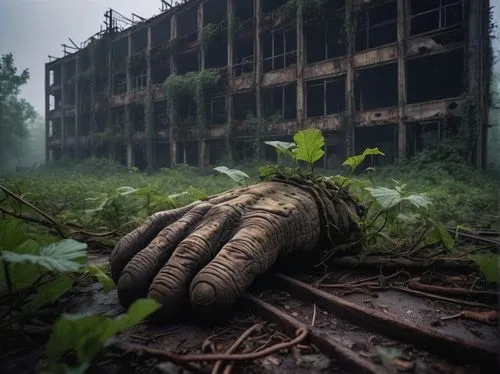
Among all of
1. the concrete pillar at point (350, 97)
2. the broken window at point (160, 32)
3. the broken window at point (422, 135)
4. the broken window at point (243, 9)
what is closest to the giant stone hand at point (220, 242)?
the broken window at point (422, 135)

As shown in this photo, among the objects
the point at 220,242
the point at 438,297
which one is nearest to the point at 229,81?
the point at 220,242

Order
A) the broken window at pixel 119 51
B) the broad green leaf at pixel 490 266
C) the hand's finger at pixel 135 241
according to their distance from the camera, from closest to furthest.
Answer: the broad green leaf at pixel 490 266, the hand's finger at pixel 135 241, the broken window at pixel 119 51

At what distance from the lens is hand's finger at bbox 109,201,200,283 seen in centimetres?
209

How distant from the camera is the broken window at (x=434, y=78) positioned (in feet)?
50.1

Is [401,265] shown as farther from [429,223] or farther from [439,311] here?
[439,311]

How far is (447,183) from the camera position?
33.2 ft

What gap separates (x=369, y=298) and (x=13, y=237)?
6.65ft

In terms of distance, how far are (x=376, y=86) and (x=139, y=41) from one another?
63.7 feet

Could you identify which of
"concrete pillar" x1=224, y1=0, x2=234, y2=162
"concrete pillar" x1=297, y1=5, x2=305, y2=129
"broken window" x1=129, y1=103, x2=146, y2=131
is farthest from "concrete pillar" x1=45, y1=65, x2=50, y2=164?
"concrete pillar" x1=297, y1=5, x2=305, y2=129

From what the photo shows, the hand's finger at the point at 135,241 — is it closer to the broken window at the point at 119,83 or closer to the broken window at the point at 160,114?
the broken window at the point at 160,114

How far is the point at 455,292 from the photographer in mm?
1957

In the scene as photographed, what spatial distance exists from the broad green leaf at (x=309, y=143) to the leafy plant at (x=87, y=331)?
2.20 metres

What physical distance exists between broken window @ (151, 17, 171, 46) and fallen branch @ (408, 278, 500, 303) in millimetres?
26510

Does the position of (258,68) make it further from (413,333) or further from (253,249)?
(413,333)
